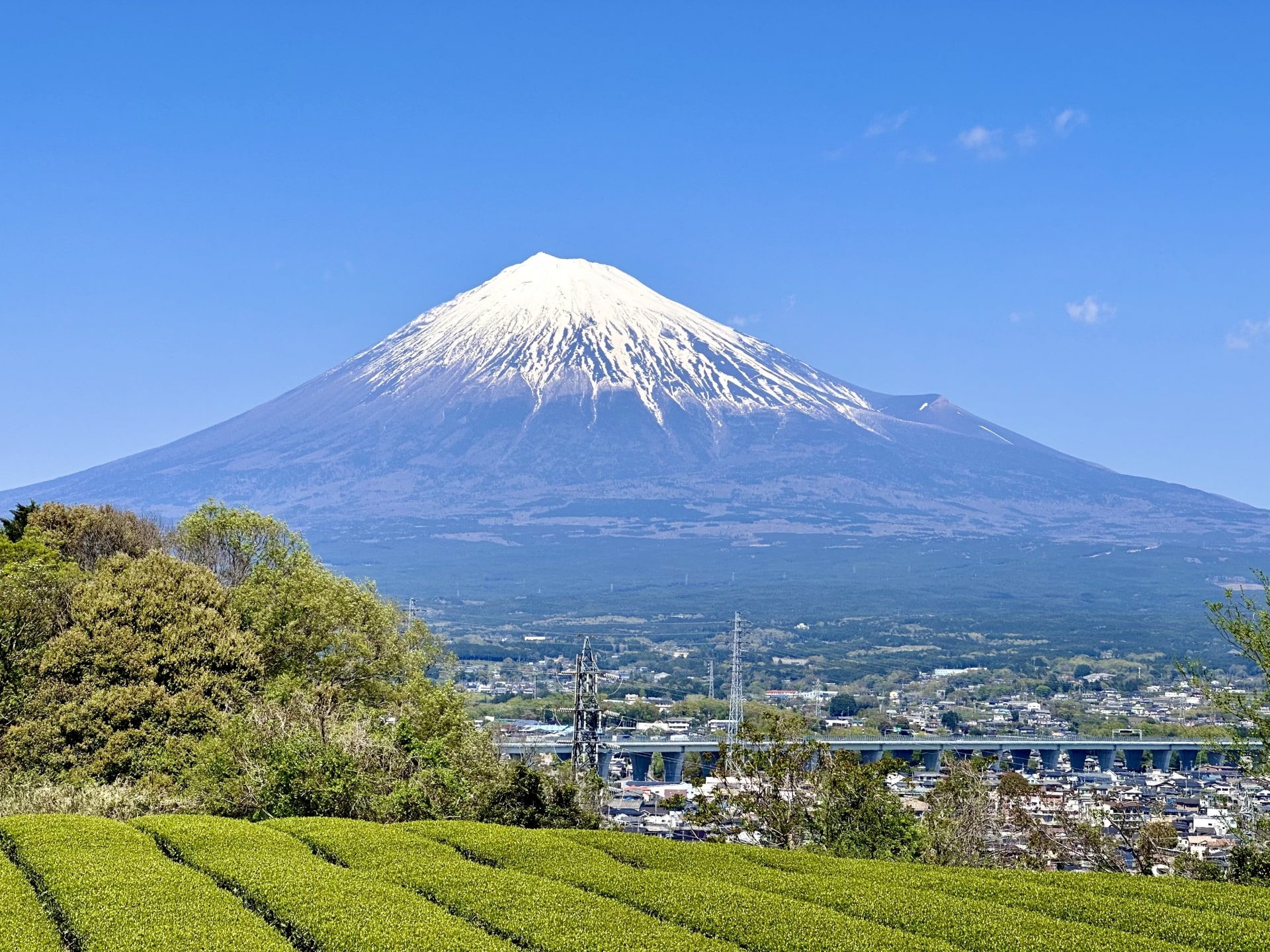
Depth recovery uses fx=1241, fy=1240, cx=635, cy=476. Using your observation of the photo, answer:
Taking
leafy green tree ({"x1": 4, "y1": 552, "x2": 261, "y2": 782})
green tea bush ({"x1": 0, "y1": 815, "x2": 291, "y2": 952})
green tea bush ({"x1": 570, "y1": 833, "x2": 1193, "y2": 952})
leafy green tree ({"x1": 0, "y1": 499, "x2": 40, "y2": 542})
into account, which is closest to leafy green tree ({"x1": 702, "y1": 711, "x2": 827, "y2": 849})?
green tea bush ({"x1": 570, "y1": 833, "x2": 1193, "y2": 952})

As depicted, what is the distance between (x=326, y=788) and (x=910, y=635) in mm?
125815

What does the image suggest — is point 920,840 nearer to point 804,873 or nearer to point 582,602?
point 804,873

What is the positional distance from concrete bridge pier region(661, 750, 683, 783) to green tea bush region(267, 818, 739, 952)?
A: 4425 centimetres

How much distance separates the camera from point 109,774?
23.1 meters

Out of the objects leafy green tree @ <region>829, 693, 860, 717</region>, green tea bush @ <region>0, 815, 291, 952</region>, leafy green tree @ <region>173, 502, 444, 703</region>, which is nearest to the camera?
green tea bush @ <region>0, 815, 291, 952</region>

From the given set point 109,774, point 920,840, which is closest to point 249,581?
point 109,774

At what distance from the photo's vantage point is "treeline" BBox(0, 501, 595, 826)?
865 inches

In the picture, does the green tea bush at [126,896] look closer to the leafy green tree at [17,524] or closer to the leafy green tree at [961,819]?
the leafy green tree at [961,819]

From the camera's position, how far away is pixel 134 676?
80.2 feet

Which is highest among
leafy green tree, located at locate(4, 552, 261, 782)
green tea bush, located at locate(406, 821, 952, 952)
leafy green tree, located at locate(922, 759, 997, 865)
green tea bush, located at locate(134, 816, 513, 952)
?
leafy green tree, located at locate(4, 552, 261, 782)

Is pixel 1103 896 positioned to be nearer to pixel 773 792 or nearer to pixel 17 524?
pixel 773 792

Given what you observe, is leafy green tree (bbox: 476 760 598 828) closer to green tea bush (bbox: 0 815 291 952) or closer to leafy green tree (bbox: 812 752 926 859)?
leafy green tree (bbox: 812 752 926 859)

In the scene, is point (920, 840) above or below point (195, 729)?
below

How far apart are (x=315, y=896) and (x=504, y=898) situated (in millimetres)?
2199
